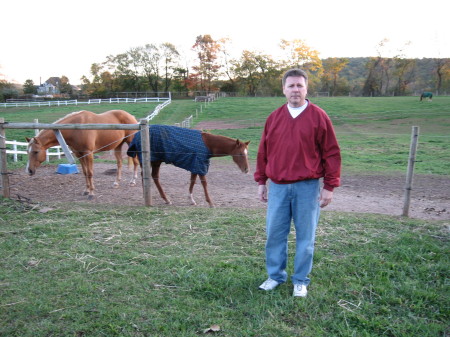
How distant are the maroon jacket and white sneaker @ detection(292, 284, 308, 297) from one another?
34.9 inches

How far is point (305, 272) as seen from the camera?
2.91 metres

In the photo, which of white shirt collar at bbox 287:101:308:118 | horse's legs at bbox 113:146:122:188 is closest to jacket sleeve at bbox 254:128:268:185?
white shirt collar at bbox 287:101:308:118

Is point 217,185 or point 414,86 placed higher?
point 414,86

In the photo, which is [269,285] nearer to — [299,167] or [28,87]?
[299,167]

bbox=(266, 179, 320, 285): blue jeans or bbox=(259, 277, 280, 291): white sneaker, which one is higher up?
bbox=(266, 179, 320, 285): blue jeans

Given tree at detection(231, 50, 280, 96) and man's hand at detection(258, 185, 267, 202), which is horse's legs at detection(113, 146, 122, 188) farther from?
tree at detection(231, 50, 280, 96)

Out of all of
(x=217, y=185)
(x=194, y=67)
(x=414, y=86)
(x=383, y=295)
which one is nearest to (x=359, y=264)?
(x=383, y=295)

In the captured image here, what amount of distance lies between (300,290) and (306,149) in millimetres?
1208

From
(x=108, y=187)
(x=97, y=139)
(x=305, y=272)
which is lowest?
(x=108, y=187)

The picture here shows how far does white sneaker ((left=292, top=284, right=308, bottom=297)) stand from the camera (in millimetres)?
2885

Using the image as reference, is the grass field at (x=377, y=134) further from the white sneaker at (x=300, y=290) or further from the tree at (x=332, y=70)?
the tree at (x=332, y=70)

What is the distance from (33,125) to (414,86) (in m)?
72.3

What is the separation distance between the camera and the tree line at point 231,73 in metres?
57.2

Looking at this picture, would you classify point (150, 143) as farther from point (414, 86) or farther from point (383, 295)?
point (414, 86)
